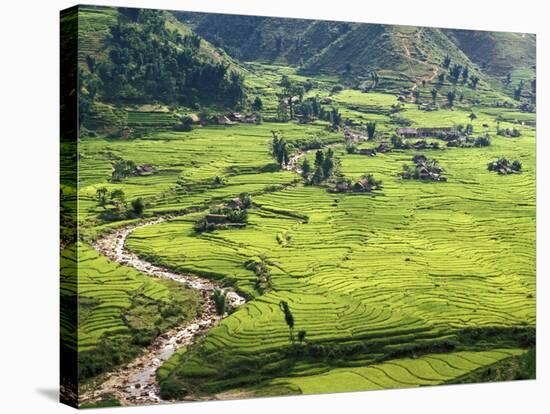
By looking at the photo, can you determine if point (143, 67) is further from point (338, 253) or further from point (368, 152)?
point (338, 253)

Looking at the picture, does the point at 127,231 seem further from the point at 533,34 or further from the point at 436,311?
the point at 533,34

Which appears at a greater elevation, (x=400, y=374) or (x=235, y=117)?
(x=235, y=117)

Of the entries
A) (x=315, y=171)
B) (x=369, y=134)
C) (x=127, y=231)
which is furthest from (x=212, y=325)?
(x=369, y=134)

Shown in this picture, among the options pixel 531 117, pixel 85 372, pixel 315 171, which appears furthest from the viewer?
pixel 531 117

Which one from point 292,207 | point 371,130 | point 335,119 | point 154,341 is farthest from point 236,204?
point 371,130

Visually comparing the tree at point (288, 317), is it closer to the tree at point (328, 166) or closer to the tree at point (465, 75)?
the tree at point (328, 166)

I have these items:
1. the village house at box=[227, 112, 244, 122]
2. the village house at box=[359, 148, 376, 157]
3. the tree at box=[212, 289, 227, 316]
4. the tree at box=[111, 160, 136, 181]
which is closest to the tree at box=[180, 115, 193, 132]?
the village house at box=[227, 112, 244, 122]
